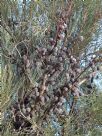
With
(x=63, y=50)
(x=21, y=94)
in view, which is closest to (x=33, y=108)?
(x=21, y=94)

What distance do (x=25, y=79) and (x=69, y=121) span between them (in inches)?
5.9

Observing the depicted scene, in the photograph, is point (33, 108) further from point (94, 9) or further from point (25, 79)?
point (94, 9)

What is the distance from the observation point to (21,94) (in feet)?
3.72

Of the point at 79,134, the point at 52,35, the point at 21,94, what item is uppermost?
the point at 52,35

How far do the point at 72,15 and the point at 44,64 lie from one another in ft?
0.53

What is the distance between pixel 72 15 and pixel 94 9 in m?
0.06

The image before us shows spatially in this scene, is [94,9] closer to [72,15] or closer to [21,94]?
[72,15]

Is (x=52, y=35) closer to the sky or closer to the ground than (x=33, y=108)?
closer to the sky

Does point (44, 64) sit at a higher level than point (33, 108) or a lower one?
higher

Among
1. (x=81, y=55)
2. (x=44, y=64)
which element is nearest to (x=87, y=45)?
(x=81, y=55)

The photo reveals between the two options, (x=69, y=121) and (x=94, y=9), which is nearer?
(x=69, y=121)

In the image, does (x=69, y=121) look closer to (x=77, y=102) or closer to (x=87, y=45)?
(x=77, y=102)

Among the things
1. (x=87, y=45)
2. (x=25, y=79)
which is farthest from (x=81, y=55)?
(x=25, y=79)

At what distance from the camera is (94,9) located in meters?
1.23
